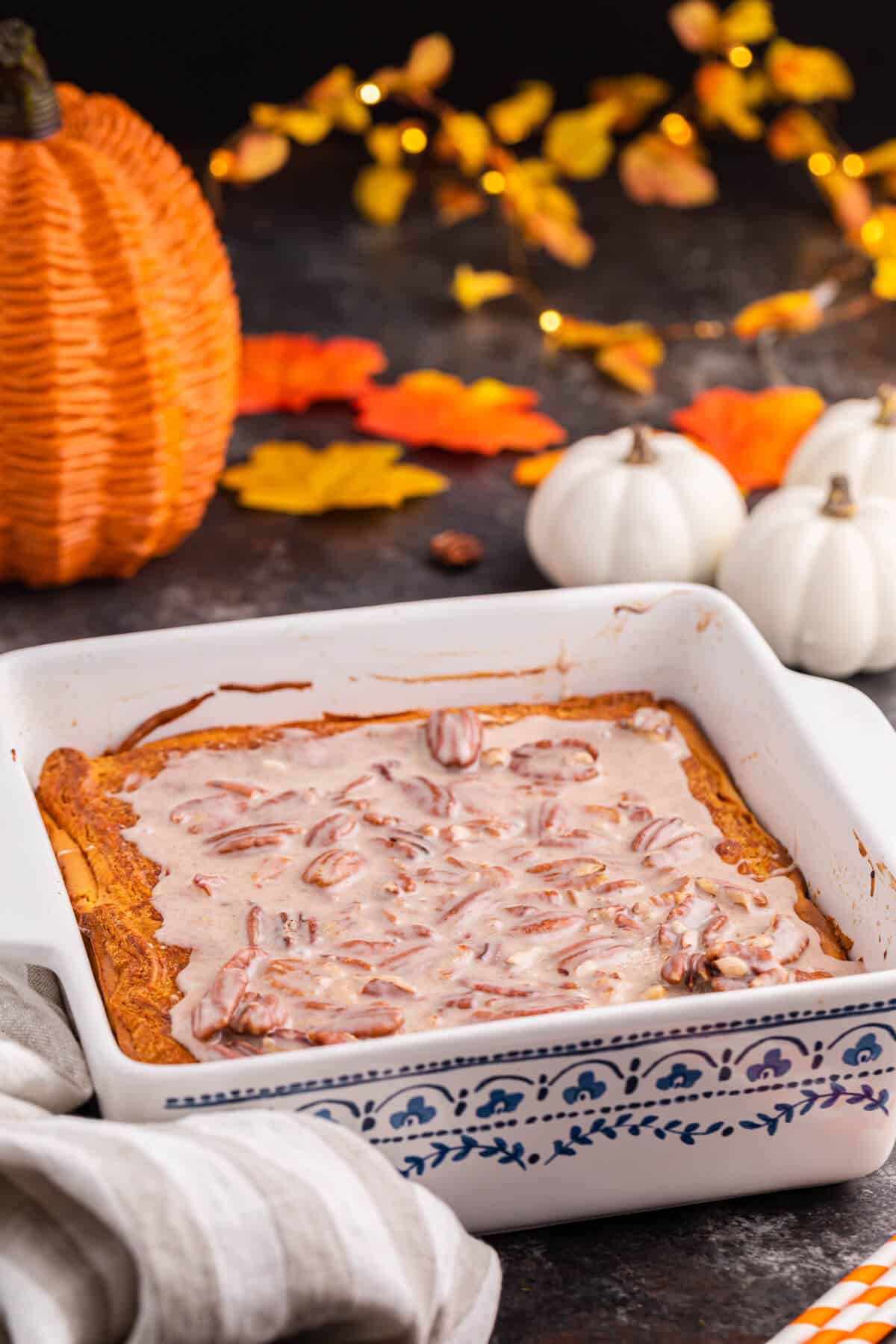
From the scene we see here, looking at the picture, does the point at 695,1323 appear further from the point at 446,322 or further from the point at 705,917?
the point at 446,322

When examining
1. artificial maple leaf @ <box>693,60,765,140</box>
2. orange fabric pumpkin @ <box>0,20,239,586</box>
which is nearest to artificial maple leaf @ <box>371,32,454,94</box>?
artificial maple leaf @ <box>693,60,765,140</box>

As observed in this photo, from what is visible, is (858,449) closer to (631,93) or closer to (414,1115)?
(414,1115)

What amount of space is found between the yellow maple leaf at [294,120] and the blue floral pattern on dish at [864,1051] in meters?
1.75

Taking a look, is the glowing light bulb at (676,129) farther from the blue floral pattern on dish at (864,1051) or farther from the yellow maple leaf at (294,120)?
the blue floral pattern on dish at (864,1051)

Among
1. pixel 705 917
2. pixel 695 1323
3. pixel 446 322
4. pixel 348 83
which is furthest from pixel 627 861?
pixel 348 83

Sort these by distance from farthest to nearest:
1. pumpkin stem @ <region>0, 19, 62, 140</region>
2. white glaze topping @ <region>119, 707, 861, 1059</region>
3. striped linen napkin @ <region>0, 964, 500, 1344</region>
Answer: pumpkin stem @ <region>0, 19, 62, 140</region>, white glaze topping @ <region>119, 707, 861, 1059</region>, striped linen napkin @ <region>0, 964, 500, 1344</region>

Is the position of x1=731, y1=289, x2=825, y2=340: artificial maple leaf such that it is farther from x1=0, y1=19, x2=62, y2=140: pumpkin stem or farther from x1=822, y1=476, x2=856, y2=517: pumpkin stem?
x1=0, y1=19, x2=62, y2=140: pumpkin stem

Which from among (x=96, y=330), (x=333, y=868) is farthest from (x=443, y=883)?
(x=96, y=330)

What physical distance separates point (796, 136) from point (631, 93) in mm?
263

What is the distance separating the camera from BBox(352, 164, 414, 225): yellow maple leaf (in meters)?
2.85

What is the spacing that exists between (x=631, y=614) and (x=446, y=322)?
1008mm

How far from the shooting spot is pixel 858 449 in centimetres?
195

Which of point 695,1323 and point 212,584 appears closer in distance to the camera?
point 695,1323

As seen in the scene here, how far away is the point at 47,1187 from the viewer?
105 cm
